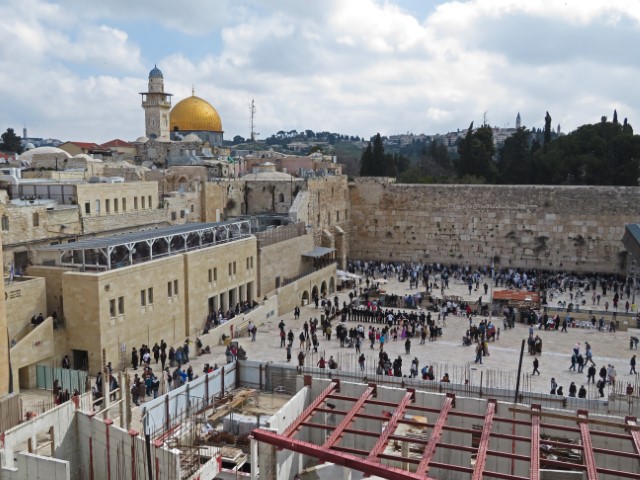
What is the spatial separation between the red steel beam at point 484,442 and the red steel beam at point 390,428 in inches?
47.4

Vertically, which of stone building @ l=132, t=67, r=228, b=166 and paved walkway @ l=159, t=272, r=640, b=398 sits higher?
A: stone building @ l=132, t=67, r=228, b=166

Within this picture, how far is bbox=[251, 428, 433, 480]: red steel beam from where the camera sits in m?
7.57

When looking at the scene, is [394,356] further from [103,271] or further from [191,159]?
[191,159]

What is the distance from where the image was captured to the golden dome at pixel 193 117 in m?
49.9

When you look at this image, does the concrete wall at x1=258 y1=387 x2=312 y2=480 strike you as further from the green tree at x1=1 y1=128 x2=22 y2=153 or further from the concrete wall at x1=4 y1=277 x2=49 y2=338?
the green tree at x1=1 y1=128 x2=22 y2=153

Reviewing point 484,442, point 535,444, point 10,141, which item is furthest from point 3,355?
point 10,141

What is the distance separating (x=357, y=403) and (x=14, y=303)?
955 cm

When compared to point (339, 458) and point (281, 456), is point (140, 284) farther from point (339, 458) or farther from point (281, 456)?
point (339, 458)

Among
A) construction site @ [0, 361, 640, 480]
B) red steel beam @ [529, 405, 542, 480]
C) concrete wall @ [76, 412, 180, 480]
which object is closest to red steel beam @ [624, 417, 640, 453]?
construction site @ [0, 361, 640, 480]

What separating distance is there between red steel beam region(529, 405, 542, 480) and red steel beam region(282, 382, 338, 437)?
10.7 ft

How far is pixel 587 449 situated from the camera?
28.8 ft

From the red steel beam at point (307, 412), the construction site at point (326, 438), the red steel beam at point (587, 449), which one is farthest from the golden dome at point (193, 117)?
the red steel beam at point (587, 449)

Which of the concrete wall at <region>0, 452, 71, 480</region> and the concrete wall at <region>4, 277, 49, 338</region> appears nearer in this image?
the concrete wall at <region>0, 452, 71, 480</region>

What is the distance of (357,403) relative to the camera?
10.5 metres
